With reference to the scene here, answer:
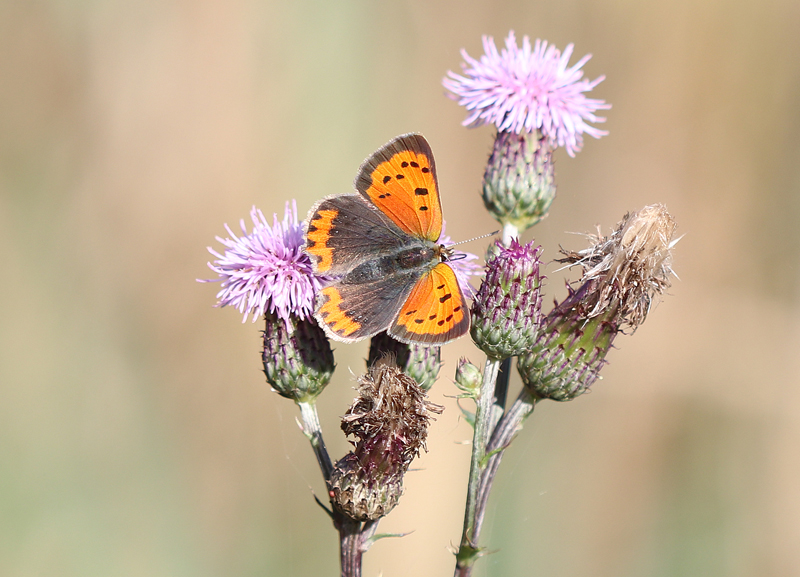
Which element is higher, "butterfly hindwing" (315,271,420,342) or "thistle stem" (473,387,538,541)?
"butterfly hindwing" (315,271,420,342)

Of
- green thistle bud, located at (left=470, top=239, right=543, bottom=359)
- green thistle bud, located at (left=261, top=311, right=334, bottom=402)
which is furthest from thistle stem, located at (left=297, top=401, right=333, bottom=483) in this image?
green thistle bud, located at (left=470, top=239, right=543, bottom=359)

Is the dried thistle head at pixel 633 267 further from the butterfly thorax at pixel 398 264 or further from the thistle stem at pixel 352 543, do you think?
the thistle stem at pixel 352 543

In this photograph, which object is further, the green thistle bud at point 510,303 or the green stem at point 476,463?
the green thistle bud at point 510,303

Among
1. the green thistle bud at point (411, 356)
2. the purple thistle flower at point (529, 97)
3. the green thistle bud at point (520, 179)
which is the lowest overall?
the green thistle bud at point (411, 356)

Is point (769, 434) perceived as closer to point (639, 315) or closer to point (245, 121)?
point (639, 315)

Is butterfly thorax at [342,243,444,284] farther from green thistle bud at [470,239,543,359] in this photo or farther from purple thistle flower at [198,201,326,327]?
green thistle bud at [470,239,543,359]

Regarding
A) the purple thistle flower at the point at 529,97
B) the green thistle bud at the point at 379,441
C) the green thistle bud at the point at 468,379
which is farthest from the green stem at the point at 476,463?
the purple thistle flower at the point at 529,97
